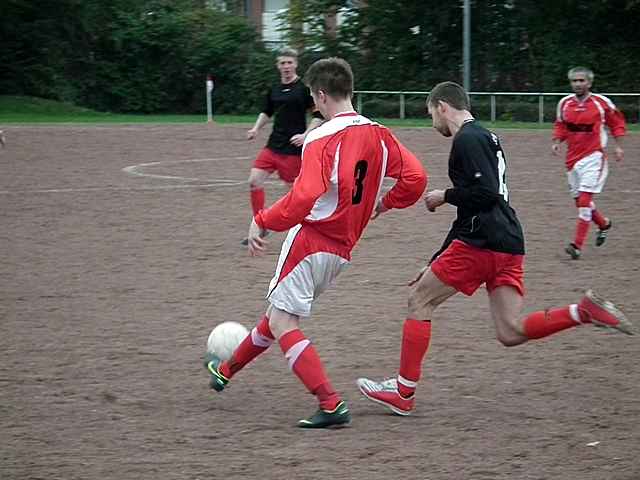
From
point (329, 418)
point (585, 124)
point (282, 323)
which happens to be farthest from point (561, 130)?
point (329, 418)

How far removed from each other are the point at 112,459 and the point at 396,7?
3659cm

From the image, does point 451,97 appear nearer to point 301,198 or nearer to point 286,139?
point 301,198

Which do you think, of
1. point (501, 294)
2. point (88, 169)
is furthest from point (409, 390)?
point (88, 169)

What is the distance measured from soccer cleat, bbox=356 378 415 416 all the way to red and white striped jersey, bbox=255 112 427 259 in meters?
0.81

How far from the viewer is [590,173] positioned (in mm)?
11680

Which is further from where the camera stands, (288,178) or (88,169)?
(88,169)

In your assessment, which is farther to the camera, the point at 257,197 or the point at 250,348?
the point at 257,197

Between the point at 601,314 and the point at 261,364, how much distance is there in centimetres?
242

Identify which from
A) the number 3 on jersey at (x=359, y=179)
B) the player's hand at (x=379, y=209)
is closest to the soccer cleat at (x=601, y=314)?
the player's hand at (x=379, y=209)

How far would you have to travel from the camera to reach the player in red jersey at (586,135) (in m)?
11.6

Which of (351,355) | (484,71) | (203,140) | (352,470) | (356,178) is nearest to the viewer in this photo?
(352,470)

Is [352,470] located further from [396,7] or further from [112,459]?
[396,7]

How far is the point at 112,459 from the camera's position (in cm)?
553

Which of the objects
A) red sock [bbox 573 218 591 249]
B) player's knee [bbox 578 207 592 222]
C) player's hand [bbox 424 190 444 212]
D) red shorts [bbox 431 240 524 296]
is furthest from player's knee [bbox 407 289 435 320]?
player's knee [bbox 578 207 592 222]
